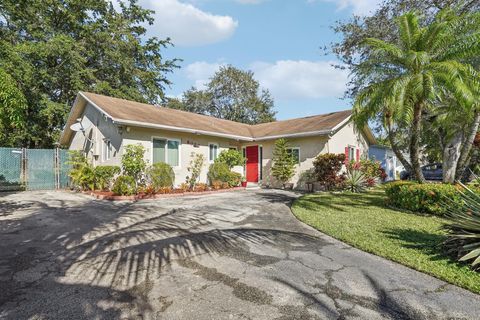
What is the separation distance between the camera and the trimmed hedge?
8477mm

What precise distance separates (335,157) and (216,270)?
11.3m

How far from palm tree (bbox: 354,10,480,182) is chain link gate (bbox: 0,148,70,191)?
655 inches

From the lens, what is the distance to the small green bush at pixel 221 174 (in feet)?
48.5

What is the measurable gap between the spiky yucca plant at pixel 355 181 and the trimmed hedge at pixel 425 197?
411 cm

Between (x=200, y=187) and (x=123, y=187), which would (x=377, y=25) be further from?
(x=123, y=187)

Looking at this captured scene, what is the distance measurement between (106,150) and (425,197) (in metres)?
14.1

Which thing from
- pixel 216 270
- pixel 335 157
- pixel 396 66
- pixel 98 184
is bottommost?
pixel 216 270

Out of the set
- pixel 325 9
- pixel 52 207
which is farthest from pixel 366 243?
pixel 325 9

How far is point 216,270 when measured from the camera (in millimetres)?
4152

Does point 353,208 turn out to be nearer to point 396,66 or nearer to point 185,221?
Answer: point 396,66

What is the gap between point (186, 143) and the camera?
14.4 m

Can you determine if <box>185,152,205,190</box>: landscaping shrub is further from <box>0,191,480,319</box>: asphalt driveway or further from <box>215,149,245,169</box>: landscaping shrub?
<box>0,191,480,319</box>: asphalt driveway

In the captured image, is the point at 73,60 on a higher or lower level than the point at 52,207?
higher

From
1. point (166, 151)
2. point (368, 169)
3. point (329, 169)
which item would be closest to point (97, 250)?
point (166, 151)
